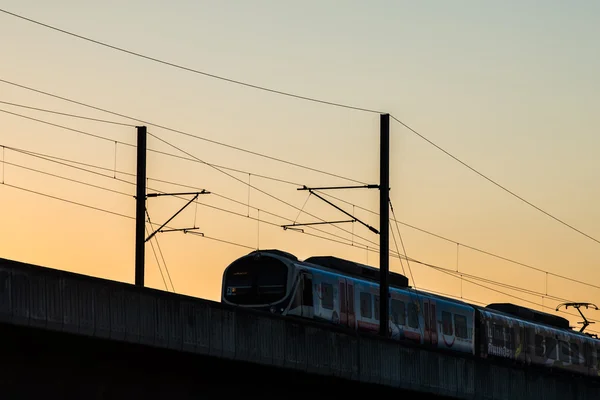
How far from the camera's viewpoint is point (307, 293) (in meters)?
42.3

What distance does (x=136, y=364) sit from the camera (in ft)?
76.6

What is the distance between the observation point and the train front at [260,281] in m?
42.3

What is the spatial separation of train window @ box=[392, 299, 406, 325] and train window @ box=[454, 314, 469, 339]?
15.6 feet

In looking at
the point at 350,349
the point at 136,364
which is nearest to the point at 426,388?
the point at 350,349

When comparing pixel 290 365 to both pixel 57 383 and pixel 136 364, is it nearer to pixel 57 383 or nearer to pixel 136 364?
pixel 136 364

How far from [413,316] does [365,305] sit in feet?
10.7

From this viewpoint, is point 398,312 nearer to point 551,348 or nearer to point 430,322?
point 430,322

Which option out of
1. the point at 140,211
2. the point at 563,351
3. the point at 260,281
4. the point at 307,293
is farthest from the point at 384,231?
the point at 563,351

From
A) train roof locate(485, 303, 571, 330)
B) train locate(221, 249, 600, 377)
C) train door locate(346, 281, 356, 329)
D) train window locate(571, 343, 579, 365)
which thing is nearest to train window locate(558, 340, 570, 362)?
train window locate(571, 343, 579, 365)

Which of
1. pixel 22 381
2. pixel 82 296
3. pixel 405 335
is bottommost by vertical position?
pixel 22 381

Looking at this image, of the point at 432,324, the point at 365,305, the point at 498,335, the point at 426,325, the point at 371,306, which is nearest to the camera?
the point at 365,305

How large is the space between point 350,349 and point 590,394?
14968 mm

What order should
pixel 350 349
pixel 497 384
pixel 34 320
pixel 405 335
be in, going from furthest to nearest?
pixel 405 335 → pixel 497 384 → pixel 350 349 → pixel 34 320

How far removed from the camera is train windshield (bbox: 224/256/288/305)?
42.5 metres
